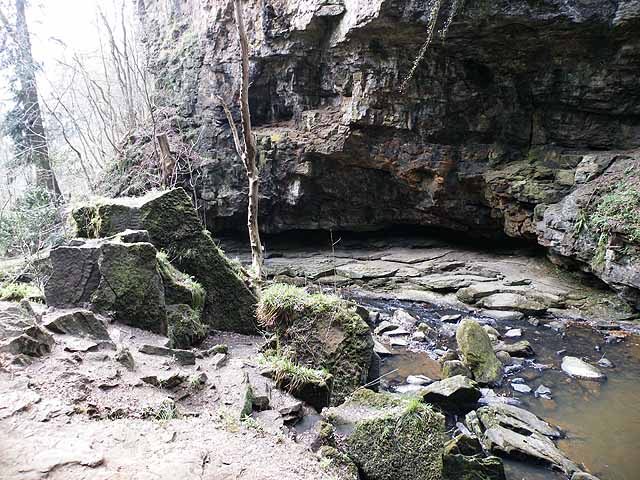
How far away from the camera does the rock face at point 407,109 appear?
30.0 feet

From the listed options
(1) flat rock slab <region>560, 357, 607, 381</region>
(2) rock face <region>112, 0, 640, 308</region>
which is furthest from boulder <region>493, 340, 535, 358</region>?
(2) rock face <region>112, 0, 640, 308</region>

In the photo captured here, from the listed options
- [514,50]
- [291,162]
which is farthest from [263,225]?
[514,50]

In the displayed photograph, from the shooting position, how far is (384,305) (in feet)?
34.1

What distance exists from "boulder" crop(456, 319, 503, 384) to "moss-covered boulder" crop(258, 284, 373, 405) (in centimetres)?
247

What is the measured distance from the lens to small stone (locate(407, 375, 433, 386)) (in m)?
6.06

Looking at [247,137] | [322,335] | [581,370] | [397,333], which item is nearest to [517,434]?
[322,335]

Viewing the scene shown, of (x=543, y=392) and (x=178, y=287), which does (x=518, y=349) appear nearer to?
(x=543, y=392)

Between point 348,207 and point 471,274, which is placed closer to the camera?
point 471,274

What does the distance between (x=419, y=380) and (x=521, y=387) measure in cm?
142

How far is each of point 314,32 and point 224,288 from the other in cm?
890

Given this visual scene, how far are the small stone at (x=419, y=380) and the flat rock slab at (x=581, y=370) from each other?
7.33 feet

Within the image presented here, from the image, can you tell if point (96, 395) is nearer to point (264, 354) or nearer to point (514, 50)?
point (264, 354)

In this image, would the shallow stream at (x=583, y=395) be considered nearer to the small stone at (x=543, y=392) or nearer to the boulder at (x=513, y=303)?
the small stone at (x=543, y=392)

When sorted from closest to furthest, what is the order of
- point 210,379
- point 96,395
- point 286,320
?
point 96,395 → point 210,379 → point 286,320
